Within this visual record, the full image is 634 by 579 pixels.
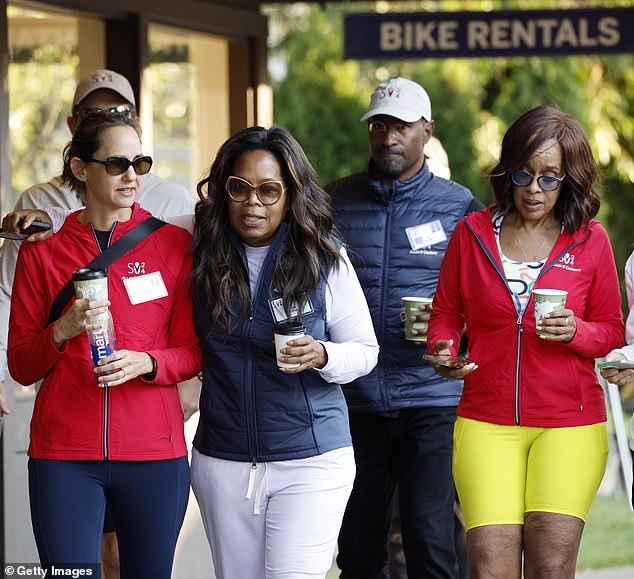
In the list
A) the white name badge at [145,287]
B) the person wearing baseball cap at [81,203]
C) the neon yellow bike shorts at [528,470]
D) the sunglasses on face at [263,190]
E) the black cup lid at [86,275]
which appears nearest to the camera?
the black cup lid at [86,275]

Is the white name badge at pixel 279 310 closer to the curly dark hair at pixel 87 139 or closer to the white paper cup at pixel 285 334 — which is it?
the white paper cup at pixel 285 334

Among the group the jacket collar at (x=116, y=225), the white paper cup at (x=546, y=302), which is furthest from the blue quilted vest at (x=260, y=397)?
the white paper cup at (x=546, y=302)

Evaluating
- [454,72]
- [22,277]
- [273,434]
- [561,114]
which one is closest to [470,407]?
[273,434]

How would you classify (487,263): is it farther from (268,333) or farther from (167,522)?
(167,522)

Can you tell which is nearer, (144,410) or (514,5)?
(144,410)

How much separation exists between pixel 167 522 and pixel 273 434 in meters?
0.44

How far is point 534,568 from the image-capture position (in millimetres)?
4355

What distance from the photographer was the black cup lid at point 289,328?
3.89 m

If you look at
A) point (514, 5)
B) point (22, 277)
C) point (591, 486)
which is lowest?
Result: point (591, 486)

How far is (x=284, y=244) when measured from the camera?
4.20 m

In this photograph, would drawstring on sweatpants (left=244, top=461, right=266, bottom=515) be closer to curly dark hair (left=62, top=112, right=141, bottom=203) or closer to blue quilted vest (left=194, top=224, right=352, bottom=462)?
blue quilted vest (left=194, top=224, right=352, bottom=462)

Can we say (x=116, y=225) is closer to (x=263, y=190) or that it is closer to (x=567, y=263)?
(x=263, y=190)

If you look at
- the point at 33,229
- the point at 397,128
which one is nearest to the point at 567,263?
the point at 397,128

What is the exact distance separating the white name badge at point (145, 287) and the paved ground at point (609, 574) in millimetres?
4585
